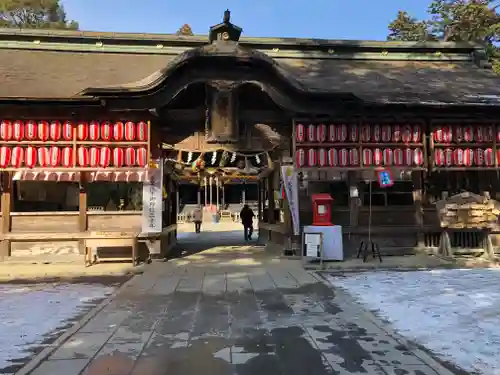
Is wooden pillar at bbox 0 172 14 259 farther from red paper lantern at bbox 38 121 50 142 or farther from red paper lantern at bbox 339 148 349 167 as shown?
red paper lantern at bbox 339 148 349 167

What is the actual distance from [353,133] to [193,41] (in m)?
8.05

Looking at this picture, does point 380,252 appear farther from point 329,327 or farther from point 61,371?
point 61,371

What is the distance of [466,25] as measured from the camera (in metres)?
27.9

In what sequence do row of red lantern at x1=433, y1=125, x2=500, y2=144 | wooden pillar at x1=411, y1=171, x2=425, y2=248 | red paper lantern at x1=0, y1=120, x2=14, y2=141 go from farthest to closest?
wooden pillar at x1=411, y1=171, x2=425, y2=248 < row of red lantern at x1=433, y1=125, x2=500, y2=144 < red paper lantern at x1=0, y1=120, x2=14, y2=141

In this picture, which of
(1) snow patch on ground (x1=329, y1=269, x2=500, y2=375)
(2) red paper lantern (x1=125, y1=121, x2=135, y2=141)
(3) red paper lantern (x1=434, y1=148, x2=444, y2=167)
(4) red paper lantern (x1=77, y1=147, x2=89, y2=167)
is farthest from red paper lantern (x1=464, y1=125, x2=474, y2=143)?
(4) red paper lantern (x1=77, y1=147, x2=89, y2=167)

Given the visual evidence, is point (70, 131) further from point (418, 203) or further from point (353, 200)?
point (418, 203)

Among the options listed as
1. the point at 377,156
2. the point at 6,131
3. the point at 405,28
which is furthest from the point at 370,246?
the point at 405,28

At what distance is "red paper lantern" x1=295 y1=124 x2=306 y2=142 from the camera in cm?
1285

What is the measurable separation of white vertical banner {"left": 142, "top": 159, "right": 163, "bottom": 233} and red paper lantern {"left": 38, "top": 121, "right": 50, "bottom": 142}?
3084 mm

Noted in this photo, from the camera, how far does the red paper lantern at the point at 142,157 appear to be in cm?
1220

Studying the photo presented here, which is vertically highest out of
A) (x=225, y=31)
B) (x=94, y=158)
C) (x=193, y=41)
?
(x=193, y=41)

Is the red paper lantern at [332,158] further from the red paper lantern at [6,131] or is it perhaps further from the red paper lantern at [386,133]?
the red paper lantern at [6,131]

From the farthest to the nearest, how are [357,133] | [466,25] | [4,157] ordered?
[466,25] → [357,133] → [4,157]

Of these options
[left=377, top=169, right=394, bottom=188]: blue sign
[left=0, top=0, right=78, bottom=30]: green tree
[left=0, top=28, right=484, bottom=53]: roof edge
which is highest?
[left=0, top=0, right=78, bottom=30]: green tree
